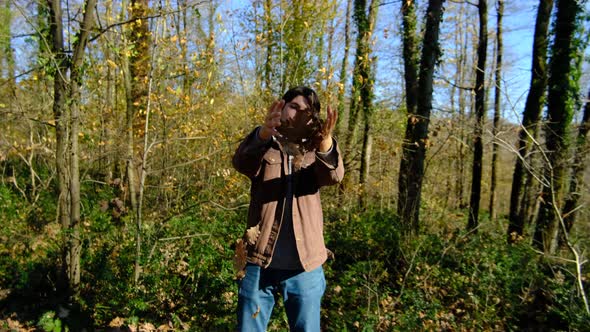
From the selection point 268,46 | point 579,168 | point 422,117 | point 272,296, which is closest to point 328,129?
point 272,296

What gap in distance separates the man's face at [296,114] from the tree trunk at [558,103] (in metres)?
6.30

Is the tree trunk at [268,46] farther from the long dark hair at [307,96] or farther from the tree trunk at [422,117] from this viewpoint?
the long dark hair at [307,96]

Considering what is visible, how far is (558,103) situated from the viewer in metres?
7.11

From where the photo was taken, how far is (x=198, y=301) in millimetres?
3666

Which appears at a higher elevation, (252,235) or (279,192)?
(279,192)

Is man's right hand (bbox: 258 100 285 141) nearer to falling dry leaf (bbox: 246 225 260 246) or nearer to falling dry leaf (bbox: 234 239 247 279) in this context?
falling dry leaf (bbox: 246 225 260 246)

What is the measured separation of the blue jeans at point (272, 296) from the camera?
206 cm

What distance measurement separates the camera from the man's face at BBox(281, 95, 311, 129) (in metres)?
2.07

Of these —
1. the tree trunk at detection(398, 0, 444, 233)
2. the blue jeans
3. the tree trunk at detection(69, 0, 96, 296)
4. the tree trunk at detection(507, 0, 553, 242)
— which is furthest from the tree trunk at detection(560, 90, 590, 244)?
the tree trunk at detection(69, 0, 96, 296)

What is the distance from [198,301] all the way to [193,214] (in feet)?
6.70

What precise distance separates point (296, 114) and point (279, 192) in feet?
1.47

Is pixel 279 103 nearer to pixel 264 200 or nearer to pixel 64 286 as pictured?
pixel 264 200

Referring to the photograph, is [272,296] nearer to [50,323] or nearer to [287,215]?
[287,215]

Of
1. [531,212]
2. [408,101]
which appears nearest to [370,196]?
[408,101]
